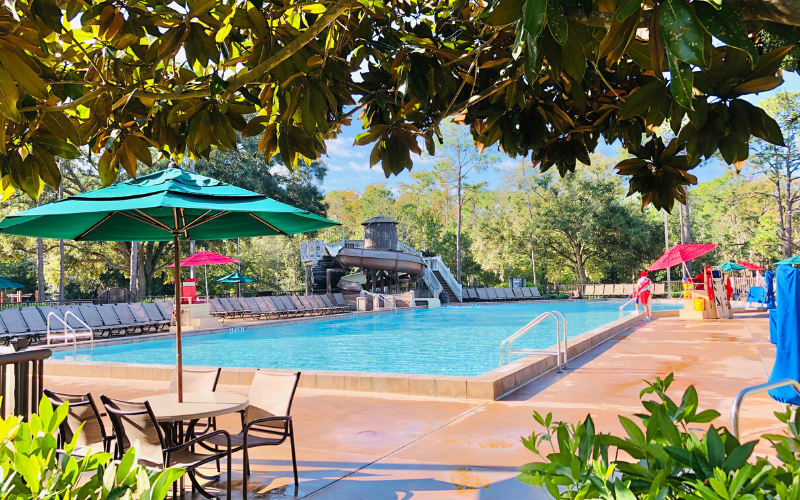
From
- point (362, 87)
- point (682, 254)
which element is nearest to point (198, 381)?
point (362, 87)

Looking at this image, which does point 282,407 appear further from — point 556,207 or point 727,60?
point 556,207

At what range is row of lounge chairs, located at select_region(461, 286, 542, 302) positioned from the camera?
33.9 metres

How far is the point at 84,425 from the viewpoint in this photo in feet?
11.8

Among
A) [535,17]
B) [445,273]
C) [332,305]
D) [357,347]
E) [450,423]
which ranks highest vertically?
[445,273]

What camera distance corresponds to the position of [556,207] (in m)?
37.8

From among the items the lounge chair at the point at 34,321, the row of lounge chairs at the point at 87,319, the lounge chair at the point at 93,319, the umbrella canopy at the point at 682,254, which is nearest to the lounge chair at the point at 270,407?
the row of lounge chairs at the point at 87,319

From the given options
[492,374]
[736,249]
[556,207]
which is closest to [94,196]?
[492,374]

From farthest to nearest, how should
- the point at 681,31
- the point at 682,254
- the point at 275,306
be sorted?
the point at 275,306 → the point at 682,254 → the point at 681,31

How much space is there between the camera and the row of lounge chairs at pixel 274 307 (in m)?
20.4

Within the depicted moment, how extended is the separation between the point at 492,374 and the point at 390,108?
4478 millimetres

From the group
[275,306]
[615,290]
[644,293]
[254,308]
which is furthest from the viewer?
[615,290]

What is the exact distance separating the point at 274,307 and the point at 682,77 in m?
21.0

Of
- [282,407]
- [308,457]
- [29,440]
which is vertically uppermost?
[29,440]

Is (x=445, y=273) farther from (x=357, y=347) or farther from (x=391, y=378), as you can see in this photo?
(x=391, y=378)
